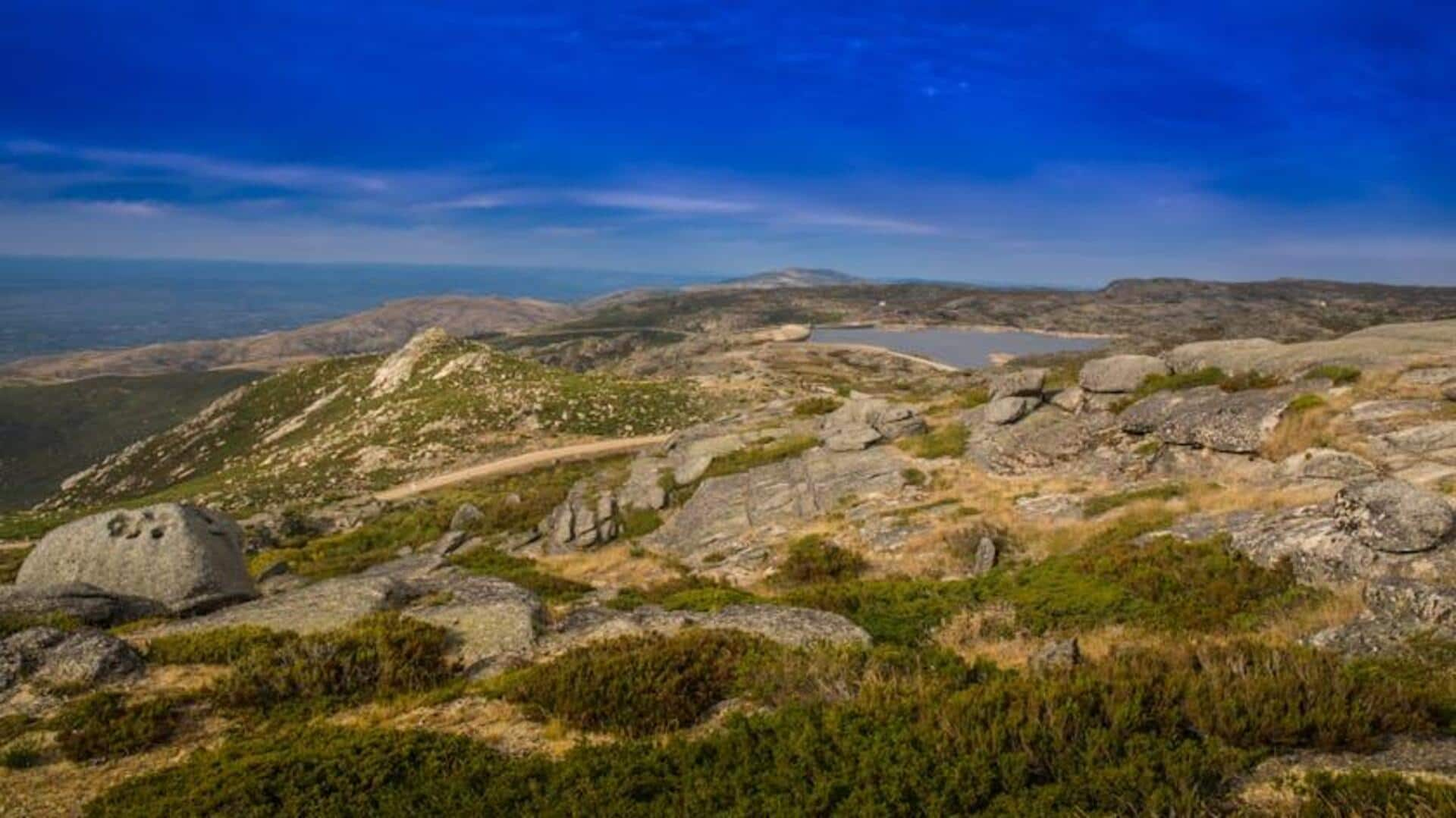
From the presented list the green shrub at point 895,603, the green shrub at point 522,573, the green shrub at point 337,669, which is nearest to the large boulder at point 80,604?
the green shrub at point 337,669

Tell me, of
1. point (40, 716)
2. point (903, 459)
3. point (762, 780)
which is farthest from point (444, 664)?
point (903, 459)

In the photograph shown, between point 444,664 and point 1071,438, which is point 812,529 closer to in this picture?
point 1071,438

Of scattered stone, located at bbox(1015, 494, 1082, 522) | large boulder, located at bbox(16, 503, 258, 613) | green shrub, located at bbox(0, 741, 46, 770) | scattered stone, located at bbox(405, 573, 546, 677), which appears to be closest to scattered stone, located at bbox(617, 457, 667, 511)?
scattered stone, located at bbox(1015, 494, 1082, 522)

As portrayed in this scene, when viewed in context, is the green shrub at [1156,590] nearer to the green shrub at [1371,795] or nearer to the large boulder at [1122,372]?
the green shrub at [1371,795]

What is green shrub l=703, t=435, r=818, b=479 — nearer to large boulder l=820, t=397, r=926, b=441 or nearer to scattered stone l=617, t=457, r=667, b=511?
large boulder l=820, t=397, r=926, b=441

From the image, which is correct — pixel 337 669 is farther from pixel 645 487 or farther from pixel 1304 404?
pixel 1304 404

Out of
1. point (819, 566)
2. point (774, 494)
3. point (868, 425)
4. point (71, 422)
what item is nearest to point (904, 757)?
point (819, 566)
